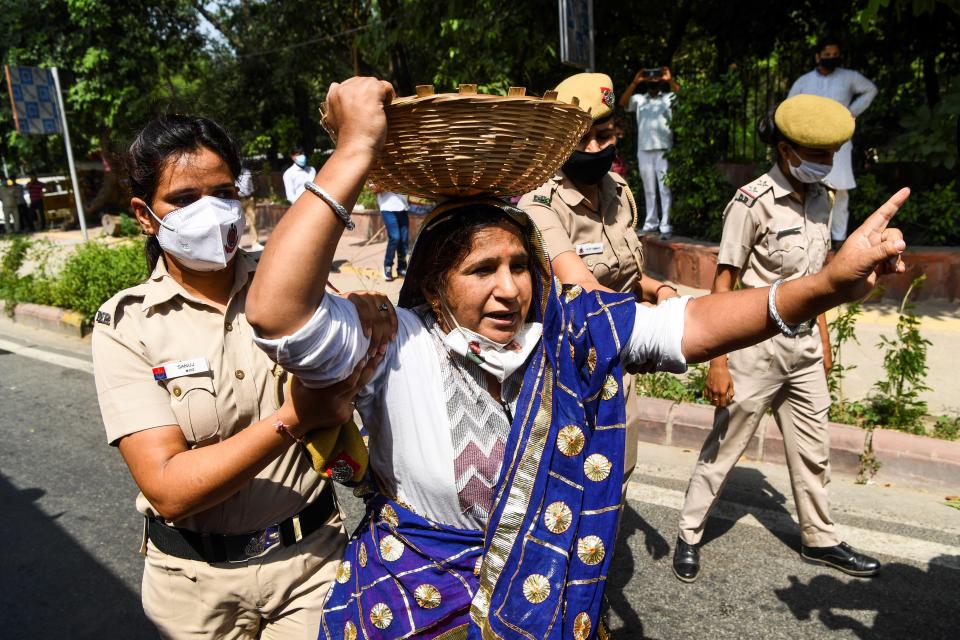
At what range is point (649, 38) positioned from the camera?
13891mm

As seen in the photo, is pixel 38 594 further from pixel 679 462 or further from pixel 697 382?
pixel 697 382

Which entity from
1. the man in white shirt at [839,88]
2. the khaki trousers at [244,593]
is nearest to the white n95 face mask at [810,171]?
the khaki trousers at [244,593]

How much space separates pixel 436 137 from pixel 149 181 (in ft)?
2.65

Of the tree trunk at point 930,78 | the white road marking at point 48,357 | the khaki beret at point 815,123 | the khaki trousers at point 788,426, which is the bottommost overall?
the white road marking at point 48,357

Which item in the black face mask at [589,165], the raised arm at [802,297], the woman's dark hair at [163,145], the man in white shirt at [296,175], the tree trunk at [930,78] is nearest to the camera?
the raised arm at [802,297]

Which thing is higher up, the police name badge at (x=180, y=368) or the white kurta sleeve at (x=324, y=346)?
the white kurta sleeve at (x=324, y=346)

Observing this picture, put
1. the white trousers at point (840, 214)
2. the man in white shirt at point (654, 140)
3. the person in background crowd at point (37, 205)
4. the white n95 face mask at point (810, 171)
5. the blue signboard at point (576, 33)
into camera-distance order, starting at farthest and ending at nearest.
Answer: the person in background crowd at point (37, 205) < the man in white shirt at point (654, 140) < the white trousers at point (840, 214) < the blue signboard at point (576, 33) < the white n95 face mask at point (810, 171)

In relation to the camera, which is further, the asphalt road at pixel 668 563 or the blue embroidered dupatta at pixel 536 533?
the asphalt road at pixel 668 563

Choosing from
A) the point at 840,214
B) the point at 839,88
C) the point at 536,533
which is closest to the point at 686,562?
the point at 536,533

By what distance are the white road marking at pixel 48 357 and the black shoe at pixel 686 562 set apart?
5.86 metres

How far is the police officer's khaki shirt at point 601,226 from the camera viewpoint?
320 centimetres

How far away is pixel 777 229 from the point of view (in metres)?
3.44

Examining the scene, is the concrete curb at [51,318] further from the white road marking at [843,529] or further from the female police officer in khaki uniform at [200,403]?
the female police officer in khaki uniform at [200,403]

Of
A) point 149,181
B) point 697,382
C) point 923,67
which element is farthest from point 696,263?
point 149,181
